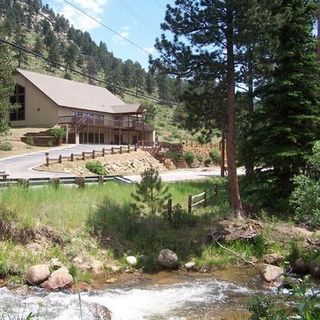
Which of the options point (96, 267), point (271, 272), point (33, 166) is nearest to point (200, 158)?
point (33, 166)

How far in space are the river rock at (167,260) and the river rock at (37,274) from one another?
3958 millimetres

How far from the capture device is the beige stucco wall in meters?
58.3

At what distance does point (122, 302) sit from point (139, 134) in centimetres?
5665

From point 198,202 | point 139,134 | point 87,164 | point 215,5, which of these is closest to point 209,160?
point 139,134

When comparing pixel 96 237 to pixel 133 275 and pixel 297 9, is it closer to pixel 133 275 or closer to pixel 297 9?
pixel 133 275

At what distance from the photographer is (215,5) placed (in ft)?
61.7

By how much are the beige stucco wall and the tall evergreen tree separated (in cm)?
3996

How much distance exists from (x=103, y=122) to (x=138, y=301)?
49.9 m

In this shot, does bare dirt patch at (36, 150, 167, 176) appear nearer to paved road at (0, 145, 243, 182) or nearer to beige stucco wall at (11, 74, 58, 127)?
paved road at (0, 145, 243, 182)

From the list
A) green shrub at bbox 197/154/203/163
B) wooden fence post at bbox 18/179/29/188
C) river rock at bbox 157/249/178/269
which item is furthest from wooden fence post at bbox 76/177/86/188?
green shrub at bbox 197/154/203/163

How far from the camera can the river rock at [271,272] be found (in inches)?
568

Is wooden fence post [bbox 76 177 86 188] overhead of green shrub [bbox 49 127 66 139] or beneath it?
beneath

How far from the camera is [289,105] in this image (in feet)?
70.6

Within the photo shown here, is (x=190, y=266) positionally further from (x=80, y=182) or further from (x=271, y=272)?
(x=80, y=182)
